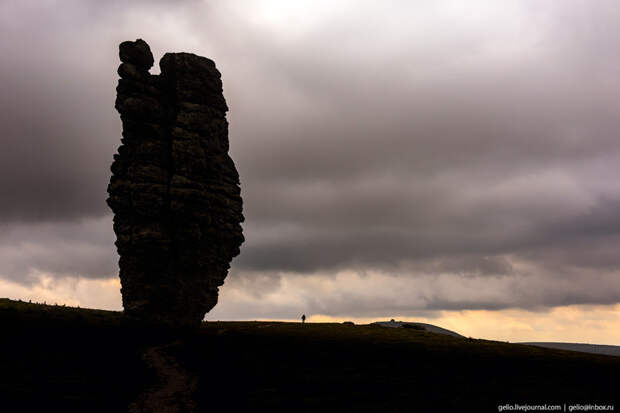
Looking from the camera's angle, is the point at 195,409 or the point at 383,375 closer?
the point at 195,409

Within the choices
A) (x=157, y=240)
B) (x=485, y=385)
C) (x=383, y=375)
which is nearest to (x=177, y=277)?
(x=157, y=240)

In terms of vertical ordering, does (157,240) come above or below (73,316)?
above

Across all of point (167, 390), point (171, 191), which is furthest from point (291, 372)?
point (171, 191)

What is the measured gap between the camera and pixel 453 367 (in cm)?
5628

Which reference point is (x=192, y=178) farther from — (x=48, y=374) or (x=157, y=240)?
(x=48, y=374)

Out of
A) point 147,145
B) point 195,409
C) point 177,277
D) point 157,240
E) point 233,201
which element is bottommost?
point 195,409

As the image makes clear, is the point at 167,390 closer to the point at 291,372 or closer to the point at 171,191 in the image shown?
the point at 291,372

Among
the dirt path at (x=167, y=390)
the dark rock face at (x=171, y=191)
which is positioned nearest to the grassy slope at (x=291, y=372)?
the dirt path at (x=167, y=390)

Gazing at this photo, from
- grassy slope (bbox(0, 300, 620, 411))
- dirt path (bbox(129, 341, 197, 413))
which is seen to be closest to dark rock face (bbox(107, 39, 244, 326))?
grassy slope (bbox(0, 300, 620, 411))

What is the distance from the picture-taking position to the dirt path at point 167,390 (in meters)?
35.9

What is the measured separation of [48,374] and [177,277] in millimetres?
41858

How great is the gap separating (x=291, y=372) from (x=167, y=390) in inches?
555

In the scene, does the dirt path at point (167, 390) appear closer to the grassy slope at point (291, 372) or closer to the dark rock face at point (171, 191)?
the grassy slope at point (291, 372)

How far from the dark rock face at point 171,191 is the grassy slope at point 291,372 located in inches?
442
